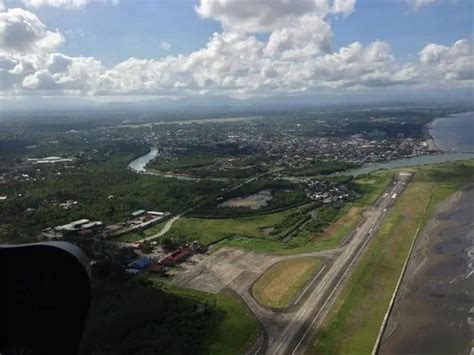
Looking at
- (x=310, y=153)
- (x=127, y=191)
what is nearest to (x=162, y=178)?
(x=127, y=191)

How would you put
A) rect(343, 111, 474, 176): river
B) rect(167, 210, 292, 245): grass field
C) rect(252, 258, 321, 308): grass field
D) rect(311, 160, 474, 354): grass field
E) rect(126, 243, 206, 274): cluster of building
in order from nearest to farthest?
rect(311, 160, 474, 354): grass field < rect(252, 258, 321, 308): grass field < rect(126, 243, 206, 274): cluster of building < rect(167, 210, 292, 245): grass field < rect(343, 111, 474, 176): river

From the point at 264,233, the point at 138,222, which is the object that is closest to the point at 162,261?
the point at 264,233

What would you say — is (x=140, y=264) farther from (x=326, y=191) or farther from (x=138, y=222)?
(x=326, y=191)

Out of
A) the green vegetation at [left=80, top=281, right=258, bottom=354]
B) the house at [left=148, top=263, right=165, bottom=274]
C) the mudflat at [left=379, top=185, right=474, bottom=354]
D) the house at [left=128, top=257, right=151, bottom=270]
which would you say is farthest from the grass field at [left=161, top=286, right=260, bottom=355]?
the mudflat at [left=379, top=185, right=474, bottom=354]

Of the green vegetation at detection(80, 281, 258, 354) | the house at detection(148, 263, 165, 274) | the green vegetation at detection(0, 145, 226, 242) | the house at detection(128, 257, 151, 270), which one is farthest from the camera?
the green vegetation at detection(0, 145, 226, 242)

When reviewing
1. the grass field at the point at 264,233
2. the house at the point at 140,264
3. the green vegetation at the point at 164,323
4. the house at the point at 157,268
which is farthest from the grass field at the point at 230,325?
the grass field at the point at 264,233

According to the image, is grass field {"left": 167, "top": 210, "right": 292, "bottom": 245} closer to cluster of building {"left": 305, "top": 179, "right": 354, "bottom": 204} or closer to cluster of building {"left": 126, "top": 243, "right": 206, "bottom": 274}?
cluster of building {"left": 126, "top": 243, "right": 206, "bottom": 274}

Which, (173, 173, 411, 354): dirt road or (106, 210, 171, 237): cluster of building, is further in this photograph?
(106, 210, 171, 237): cluster of building

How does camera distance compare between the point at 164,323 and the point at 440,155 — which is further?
the point at 440,155

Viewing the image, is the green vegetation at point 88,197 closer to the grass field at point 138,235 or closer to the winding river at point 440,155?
the grass field at point 138,235
